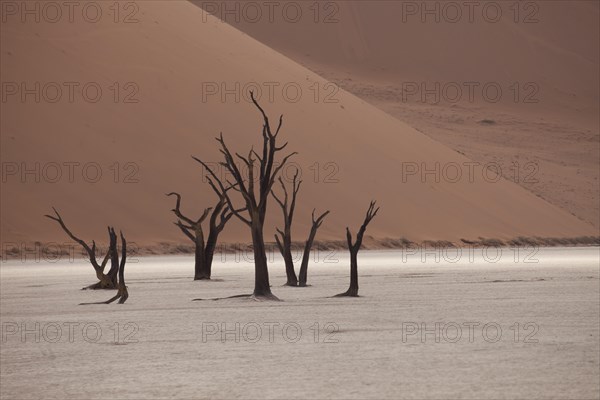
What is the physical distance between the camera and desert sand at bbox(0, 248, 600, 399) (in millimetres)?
8570

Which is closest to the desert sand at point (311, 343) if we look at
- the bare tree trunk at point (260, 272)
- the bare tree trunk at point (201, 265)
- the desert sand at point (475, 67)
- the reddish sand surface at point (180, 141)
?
the bare tree trunk at point (260, 272)

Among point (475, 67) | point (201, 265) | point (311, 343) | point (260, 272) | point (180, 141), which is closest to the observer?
point (311, 343)

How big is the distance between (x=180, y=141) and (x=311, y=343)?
110ft

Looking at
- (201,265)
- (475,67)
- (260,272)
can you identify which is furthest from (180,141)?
(475,67)

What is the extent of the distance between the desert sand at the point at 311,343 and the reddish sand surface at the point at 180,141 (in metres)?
19.8

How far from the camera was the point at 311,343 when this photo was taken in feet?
36.9

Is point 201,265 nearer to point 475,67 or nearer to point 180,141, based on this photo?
point 180,141

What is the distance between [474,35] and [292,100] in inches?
1856

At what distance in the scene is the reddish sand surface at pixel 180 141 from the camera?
40438mm

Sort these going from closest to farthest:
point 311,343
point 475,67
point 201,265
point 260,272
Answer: point 311,343, point 260,272, point 201,265, point 475,67

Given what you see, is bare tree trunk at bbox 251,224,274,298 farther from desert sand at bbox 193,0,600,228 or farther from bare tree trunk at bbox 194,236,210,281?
desert sand at bbox 193,0,600,228

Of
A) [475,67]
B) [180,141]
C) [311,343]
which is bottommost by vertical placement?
[311,343]

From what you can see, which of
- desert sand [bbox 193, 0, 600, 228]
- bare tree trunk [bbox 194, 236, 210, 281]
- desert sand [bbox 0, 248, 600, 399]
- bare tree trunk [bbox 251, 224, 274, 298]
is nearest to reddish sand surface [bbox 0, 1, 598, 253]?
bare tree trunk [bbox 194, 236, 210, 281]

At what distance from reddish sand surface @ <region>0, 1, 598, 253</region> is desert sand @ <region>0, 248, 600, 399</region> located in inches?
779
